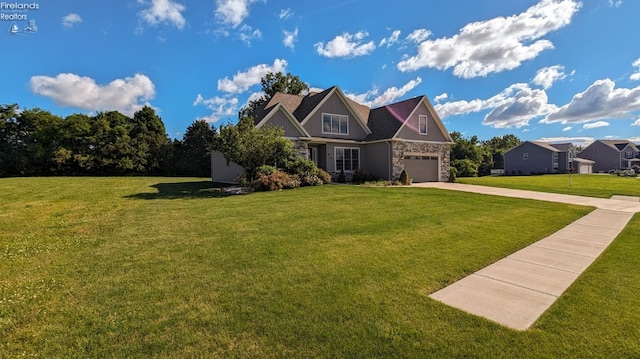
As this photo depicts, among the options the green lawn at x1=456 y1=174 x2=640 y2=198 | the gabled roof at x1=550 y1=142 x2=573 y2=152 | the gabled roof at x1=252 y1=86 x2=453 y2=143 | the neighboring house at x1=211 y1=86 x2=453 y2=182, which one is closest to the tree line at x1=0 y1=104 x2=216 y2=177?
the gabled roof at x1=252 y1=86 x2=453 y2=143

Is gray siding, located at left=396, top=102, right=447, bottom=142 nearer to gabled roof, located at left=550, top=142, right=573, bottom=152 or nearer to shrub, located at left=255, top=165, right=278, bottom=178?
shrub, located at left=255, top=165, right=278, bottom=178

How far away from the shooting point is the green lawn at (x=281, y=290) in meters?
2.78

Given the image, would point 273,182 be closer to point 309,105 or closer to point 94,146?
point 309,105

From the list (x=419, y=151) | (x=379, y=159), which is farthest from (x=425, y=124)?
(x=379, y=159)

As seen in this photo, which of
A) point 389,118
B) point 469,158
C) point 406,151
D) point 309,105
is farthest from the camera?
point 469,158

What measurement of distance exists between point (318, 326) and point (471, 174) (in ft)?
145

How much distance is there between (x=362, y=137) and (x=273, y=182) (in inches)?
388

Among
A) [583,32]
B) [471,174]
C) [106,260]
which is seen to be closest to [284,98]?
[583,32]

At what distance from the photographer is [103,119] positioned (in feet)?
106

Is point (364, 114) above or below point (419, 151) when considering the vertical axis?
above

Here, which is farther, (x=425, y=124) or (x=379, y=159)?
Result: (x=425, y=124)

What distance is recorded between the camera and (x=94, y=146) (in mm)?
31641

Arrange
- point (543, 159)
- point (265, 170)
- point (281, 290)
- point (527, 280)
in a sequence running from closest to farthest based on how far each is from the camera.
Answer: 1. point (281, 290)
2. point (527, 280)
3. point (265, 170)
4. point (543, 159)

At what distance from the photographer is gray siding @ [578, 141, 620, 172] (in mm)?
60625
